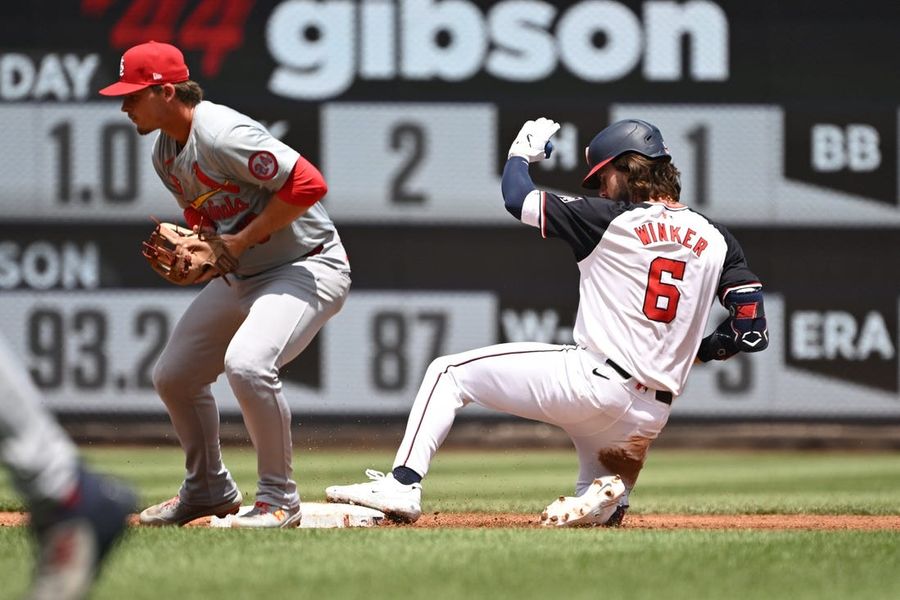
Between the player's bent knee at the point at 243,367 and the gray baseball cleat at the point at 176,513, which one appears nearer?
the player's bent knee at the point at 243,367

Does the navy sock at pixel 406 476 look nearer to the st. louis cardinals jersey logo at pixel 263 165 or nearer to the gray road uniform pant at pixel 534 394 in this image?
the gray road uniform pant at pixel 534 394

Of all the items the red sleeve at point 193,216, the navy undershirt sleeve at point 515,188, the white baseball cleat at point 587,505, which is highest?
the navy undershirt sleeve at point 515,188

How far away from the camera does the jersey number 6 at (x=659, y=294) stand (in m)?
4.51

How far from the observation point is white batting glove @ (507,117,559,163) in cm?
473

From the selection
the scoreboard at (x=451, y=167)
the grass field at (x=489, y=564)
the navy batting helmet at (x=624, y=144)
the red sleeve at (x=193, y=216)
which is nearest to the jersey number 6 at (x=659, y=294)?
the navy batting helmet at (x=624, y=144)

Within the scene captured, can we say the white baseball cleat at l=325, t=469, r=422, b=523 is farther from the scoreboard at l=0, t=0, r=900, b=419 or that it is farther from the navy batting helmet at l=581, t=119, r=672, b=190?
the scoreboard at l=0, t=0, r=900, b=419

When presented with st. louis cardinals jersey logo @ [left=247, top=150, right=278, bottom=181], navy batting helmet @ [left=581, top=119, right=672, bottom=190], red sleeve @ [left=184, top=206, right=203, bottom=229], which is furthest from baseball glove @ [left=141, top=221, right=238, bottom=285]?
navy batting helmet @ [left=581, top=119, right=672, bottom=190]

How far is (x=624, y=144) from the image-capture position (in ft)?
15.3

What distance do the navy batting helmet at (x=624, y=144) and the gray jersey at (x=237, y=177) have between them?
2.89 ft

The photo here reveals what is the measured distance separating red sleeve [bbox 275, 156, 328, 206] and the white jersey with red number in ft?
2.17

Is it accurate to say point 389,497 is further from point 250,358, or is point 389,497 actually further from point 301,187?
point 301,187

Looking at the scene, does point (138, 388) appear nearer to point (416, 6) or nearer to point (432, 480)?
point (432, 480)

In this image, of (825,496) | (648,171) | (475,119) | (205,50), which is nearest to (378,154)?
(475,119)

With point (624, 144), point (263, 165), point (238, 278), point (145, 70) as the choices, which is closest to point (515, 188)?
point (624, 144)
